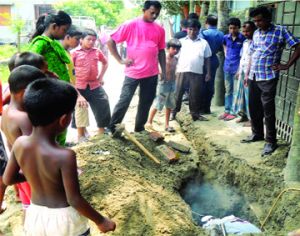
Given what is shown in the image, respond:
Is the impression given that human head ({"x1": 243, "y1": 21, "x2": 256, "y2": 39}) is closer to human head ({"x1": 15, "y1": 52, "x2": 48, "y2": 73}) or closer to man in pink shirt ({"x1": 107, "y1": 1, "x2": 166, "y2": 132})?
man in pink shirt ({"x1": 107, "y1": 1, "x2": 166, "y2": 132})

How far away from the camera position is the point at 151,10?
15.8ft

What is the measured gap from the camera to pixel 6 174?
2.08m

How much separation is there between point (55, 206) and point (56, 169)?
0.84 feet

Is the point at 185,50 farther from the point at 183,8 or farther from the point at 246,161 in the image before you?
the point at 183,8

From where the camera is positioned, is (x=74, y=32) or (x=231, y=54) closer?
(x=74, y=32)

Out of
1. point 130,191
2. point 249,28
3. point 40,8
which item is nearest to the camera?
point 130,191

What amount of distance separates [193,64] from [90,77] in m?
2.15

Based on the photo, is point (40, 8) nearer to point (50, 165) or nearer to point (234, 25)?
point (234, 25)

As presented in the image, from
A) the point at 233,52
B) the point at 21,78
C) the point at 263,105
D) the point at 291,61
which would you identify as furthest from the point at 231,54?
the point at 21,78

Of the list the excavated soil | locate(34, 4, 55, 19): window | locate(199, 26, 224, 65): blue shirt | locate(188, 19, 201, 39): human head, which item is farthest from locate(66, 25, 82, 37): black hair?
locate(34, 4, 55, 19): window

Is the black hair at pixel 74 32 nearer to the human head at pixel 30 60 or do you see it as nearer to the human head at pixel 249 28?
the human head at pixel 30 60

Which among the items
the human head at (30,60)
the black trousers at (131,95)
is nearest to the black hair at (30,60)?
the human head at (30,60)

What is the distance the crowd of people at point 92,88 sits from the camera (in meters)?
1.84

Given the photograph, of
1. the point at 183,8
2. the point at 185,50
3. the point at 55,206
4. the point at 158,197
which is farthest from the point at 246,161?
the point at 183,8
